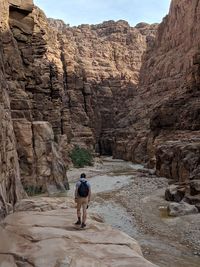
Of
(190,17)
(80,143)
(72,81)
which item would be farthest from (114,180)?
(190,17)

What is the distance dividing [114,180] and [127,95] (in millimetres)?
78856

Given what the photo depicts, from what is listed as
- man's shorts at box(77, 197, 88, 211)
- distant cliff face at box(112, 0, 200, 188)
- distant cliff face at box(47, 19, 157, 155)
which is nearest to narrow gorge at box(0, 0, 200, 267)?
distant cliff face at box(112, 0, 200, 188)

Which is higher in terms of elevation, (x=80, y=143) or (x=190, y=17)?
(x=190, y=17)

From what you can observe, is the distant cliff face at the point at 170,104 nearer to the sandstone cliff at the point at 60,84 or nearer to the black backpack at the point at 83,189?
the sandstone cliff at the point at 60,84

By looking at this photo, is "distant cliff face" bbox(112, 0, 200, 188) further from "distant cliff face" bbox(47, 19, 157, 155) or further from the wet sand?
"distant cliff face" bbox(47, 19, 157, 155)

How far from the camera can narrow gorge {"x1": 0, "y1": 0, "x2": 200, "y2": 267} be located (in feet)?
116

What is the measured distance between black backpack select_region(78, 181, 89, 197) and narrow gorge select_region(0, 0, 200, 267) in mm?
5448

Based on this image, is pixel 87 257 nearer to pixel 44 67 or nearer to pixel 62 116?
pixel 44 67

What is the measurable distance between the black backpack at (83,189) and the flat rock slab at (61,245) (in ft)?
3.89

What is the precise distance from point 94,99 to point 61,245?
96.8m

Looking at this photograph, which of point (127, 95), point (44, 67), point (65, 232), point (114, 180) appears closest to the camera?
point (65, 232)

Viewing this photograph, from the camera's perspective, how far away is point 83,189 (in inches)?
609

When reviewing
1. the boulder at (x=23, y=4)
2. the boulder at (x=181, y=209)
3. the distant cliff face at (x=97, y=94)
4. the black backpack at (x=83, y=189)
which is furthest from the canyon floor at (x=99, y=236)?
the boulder at (x=23, y=4)

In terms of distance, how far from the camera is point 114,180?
4959cm
